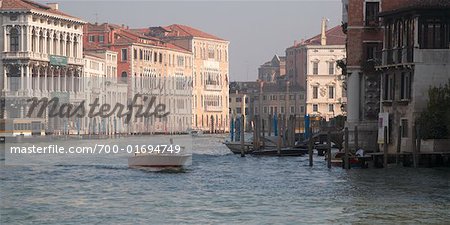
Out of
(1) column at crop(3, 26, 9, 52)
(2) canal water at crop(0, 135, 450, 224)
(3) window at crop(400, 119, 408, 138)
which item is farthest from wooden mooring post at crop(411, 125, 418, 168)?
(1) column at crop(3, 26, 9, 52)

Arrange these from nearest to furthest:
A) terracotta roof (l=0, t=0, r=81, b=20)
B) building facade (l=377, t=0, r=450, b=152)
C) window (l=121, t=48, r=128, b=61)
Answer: building facade (l=377, t=0, r=450, b=152)
terracotta roof (l=0, t=0, r=81, b=20)
window (l=121, t=48, r=128, b=61)

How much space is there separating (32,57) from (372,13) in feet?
122

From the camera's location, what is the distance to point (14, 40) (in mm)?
76062

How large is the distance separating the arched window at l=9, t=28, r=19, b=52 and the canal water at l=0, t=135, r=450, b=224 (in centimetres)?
3797

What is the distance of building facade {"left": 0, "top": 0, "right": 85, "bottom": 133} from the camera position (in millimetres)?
73062

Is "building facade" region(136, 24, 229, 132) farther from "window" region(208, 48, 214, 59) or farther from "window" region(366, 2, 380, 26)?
"window" region(366, 2, 380, 26)

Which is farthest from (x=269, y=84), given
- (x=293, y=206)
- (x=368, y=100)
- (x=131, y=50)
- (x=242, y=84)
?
(x=293, y=206)

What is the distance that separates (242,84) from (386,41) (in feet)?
332

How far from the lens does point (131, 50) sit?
100 m

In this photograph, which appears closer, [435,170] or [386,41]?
[435,170]

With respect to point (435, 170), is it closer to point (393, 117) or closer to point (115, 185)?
point (393, 117)

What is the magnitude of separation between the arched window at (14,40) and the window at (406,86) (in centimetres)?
4281

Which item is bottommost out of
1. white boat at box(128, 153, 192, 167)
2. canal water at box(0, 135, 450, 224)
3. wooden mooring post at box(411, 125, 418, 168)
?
canal water at box(0, 135, 450, 224)

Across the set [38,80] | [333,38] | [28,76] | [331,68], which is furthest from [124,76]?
[28,76]
